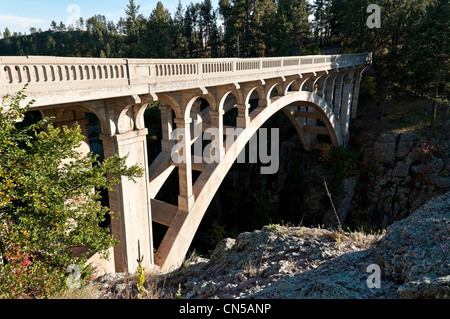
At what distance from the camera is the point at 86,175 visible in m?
6.68

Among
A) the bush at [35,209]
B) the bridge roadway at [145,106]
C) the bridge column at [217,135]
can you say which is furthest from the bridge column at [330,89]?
the bush at [35,209]

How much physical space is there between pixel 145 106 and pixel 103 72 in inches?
76.3

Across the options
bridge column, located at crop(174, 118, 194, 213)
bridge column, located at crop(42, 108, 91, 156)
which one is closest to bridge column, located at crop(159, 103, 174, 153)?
bridge column, located at crop(174, 118, 194, 213)

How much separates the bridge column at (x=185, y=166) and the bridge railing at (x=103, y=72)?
1761mm

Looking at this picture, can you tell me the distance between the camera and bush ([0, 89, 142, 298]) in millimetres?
5328

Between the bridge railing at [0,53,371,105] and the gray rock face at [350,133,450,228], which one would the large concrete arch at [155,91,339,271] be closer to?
the bridge railing at [0,53,371,105]

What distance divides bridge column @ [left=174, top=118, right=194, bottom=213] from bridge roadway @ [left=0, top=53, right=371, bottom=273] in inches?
1.6

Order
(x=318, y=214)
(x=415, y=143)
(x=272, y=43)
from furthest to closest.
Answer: (x=272, y=43) < (x=318, y=214) < (x=415, y=143)

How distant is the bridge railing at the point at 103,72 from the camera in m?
6.03

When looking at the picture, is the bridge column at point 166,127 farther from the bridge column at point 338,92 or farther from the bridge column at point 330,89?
the bridge column at point 338,92
